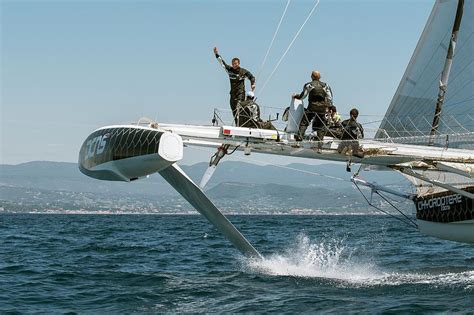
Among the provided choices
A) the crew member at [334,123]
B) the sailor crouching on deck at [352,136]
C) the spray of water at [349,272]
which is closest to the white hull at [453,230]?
the spray of water at [349,272]

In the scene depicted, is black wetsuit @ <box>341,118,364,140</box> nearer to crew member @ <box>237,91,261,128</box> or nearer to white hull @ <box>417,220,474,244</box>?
crew member @ <box>237,91,261,128</box>

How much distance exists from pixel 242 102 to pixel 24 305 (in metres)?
6.27

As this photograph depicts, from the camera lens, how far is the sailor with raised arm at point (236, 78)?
61.2ft

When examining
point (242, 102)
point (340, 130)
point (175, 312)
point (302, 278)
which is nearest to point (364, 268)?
point (302, 278)

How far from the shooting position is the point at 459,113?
2347cm

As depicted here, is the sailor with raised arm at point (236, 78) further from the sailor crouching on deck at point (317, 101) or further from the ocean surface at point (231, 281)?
the ocean surface at point (231, 281)

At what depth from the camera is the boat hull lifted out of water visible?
16.4 m

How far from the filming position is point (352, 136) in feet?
62.0

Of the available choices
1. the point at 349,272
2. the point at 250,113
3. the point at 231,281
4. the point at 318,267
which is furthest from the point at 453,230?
the point at 250,113

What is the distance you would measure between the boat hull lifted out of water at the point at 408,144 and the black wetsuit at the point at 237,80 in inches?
39.1

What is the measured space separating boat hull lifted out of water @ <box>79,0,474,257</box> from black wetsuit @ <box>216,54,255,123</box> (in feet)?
3.26

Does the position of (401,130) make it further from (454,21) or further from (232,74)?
(232,74)

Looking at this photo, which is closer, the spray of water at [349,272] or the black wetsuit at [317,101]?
the black wetsuit at [317,101]

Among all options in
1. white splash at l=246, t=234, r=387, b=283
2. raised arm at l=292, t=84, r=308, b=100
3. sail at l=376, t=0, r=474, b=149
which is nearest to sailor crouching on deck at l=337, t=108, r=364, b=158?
raised arm at l=292, t=84, r=308, b=100
